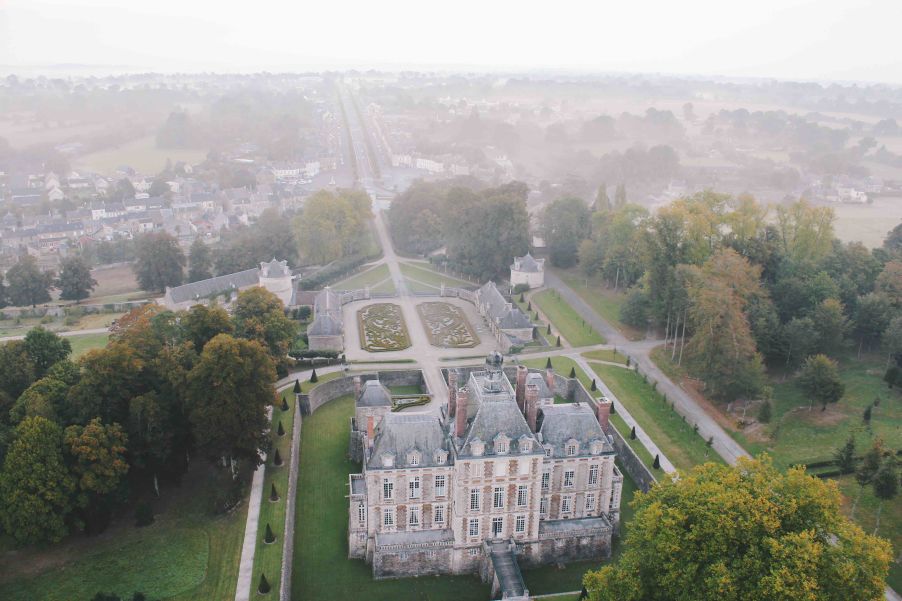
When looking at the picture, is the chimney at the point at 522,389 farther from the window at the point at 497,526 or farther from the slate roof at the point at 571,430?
the window at the point at 497,526

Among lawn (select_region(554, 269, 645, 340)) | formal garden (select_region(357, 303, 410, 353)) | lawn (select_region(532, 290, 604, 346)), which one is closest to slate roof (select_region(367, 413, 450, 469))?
formal garden (select_region(357, 303, 410, 353))

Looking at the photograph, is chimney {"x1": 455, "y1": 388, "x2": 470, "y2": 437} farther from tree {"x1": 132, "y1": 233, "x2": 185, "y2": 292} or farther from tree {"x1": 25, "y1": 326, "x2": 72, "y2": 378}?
tree {"x1": 132, "y1": 233, "x2": 185, "y2": 292}

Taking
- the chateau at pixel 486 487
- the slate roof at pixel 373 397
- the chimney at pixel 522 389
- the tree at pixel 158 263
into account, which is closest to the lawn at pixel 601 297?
the slate roof at pixel 373 397

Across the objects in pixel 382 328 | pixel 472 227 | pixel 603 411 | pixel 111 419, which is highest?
pixel 603 411

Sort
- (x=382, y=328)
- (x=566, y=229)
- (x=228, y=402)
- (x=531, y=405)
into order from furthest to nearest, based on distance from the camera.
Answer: (x=566, y=229), (x=382, y=328), (x=228, y=402), (x=531, y=405)

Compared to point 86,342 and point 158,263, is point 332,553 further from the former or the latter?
point 158,263

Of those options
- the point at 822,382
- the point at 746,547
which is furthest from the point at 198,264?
the point at 746,547

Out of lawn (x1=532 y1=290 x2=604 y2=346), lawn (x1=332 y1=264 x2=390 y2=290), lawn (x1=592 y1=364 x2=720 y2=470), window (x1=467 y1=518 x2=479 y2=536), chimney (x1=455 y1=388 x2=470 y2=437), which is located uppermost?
chimney (x1=455 y1=388 x2=470 y2=437)
